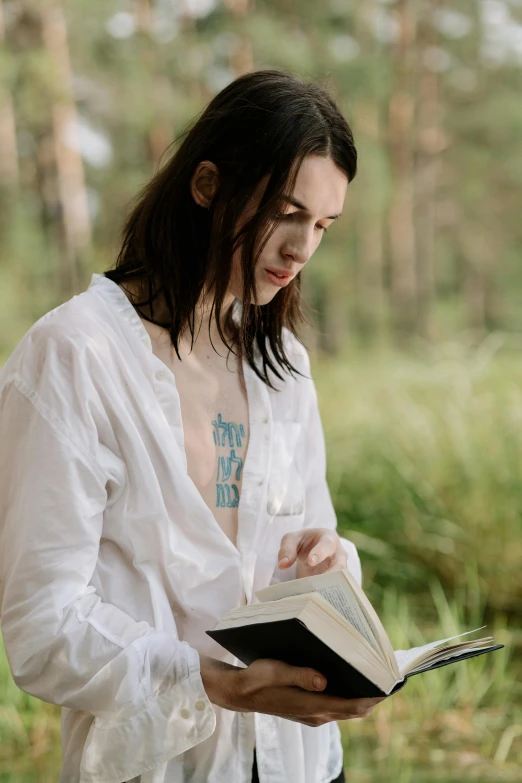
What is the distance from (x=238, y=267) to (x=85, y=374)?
35 centimetres

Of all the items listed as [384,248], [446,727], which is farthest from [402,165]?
[446,727]

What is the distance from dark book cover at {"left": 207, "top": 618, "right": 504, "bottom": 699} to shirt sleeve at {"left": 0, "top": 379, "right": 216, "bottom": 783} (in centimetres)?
11

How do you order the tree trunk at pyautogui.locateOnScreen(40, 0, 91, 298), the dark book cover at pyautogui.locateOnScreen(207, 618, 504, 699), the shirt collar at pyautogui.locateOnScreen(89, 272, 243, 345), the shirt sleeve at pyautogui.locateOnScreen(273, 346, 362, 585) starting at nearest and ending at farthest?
the dark book cover at pyautogui.locateOnScreen(207, 618, 504, 699) → the shirt collar at pyautogui.locateOnScreen(89, 272, 243, 345) → the shirt sleeve at pyautogui.locateOnScreen(273, 346, 362, 585) → the tree trunk at pyautogui.locateOnScreen(40, 0, 91, 298)

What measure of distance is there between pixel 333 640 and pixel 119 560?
402 millimetres

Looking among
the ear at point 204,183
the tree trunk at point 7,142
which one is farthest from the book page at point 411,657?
the tree trunk at point 7,142

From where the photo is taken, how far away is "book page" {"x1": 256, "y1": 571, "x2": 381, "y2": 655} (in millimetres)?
1173

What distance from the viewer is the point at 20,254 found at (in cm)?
864

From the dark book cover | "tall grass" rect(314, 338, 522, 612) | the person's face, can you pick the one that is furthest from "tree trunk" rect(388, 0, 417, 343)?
the dark book cover

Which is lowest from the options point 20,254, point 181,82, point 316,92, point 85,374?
point 20,254

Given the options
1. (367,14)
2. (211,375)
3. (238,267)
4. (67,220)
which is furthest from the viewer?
(367,14)

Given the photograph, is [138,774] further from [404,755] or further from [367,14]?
[367,14]

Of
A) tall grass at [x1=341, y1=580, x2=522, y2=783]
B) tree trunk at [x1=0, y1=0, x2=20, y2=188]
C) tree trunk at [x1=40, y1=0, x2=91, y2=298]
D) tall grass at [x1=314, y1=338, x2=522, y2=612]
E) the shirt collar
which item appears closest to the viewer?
the shirt collar

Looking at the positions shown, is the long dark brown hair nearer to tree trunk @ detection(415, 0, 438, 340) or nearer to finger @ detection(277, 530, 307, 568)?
finger @ detection(277, 530, 307, 568)

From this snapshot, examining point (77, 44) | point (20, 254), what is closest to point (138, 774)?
point (20, 254)
